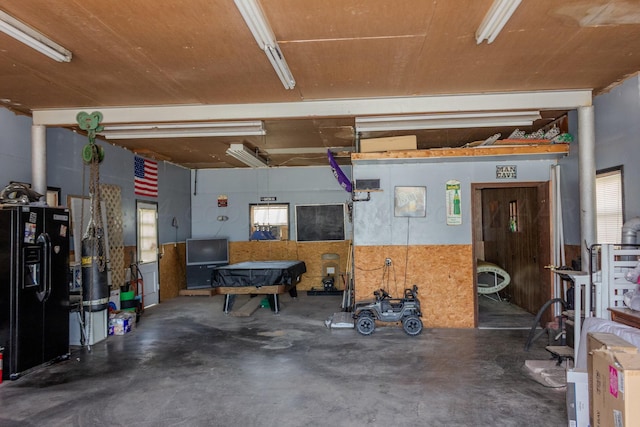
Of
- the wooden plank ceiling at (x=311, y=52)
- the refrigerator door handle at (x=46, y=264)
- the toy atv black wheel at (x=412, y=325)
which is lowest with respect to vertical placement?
the toy atv black wheel at (x=412, y=325)

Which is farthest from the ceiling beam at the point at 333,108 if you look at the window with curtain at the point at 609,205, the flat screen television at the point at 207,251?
the flat screen television at the point at 207,251

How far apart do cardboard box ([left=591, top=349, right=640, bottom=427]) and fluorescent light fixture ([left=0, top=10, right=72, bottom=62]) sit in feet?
15.5

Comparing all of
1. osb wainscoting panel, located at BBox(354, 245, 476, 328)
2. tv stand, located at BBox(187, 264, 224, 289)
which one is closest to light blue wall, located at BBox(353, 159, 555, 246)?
osb wainscoting panel, located at BBox(354, 245, 476, 328)

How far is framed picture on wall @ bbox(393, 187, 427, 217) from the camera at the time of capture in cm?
676

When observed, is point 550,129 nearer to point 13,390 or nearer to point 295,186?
point 295,186

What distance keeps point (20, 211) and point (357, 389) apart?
157 inches

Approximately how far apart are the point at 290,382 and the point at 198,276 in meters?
6.68

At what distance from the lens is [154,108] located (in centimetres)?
591

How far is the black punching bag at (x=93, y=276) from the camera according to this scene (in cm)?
590

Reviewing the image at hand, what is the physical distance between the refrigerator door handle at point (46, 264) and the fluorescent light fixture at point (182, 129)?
193 centimetres

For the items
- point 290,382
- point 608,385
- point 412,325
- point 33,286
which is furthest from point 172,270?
point 608,385

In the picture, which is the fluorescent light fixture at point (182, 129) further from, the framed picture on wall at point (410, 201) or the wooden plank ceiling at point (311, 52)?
the framed picture on wall at point (410, 201)

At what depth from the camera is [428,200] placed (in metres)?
6.75

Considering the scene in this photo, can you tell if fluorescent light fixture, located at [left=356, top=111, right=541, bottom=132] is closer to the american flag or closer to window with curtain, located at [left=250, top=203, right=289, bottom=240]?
the american flag
